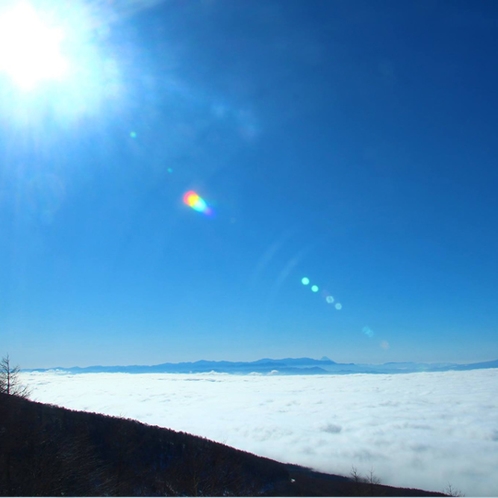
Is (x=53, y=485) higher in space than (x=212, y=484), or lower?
higher

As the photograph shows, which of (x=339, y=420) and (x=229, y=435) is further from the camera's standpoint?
(x=339, y=420)

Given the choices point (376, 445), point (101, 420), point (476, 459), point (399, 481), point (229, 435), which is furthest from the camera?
point (229, 435)

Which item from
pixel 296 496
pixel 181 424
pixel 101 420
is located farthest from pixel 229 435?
pixel 101 420

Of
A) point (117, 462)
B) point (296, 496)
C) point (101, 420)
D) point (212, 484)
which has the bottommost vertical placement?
point (296, 496)

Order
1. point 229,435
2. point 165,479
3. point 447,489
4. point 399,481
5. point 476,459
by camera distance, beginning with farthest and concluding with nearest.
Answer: point 229,435, point 476,459, point 399,481, point 447,489, point 165,479

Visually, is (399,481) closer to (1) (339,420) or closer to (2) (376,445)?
(2) (376,445)

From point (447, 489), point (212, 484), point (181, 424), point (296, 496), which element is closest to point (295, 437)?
point (181, 424)
